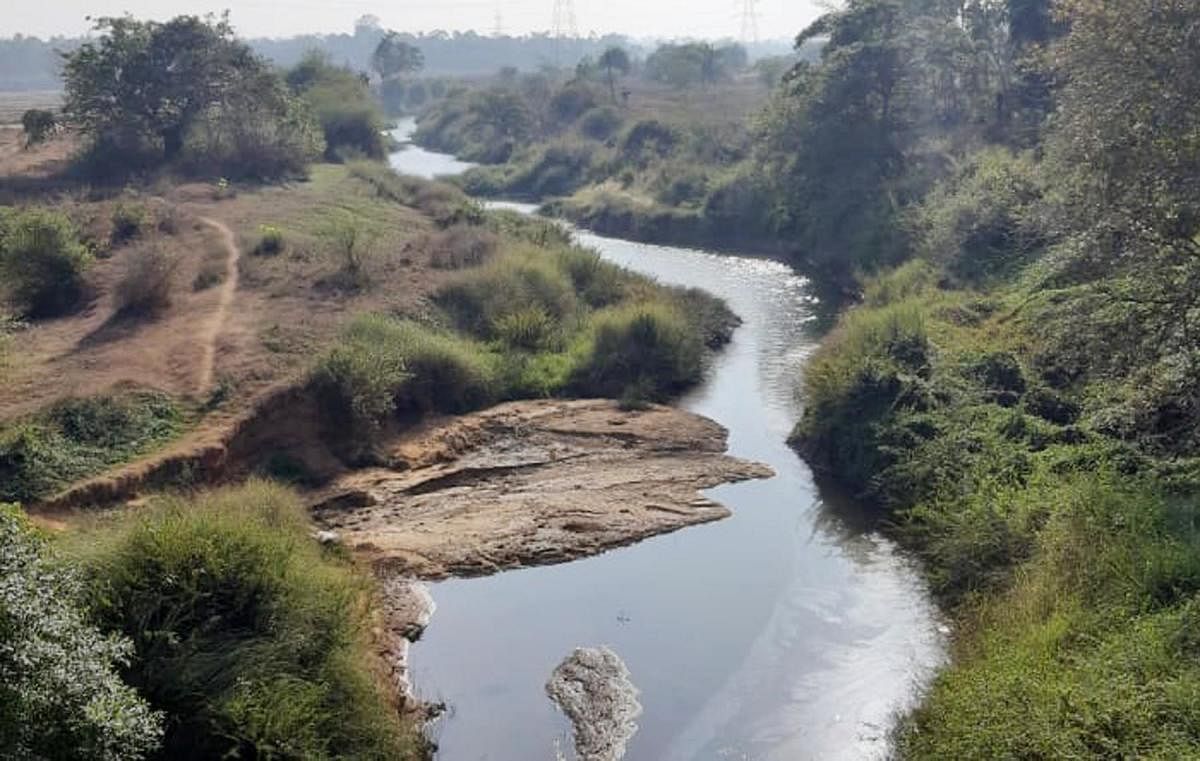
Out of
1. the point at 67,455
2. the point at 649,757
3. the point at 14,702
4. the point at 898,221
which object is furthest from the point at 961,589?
the point at 898,221

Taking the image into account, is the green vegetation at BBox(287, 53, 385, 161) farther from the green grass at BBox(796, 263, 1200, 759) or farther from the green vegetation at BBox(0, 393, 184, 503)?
the green grass at BBox(796, 263, 1200, 759)

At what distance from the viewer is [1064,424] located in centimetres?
1892

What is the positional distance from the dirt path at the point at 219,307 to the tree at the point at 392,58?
330ft

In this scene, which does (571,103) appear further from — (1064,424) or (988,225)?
(1064,424)

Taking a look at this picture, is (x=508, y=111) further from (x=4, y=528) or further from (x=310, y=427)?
(x=4, y=528)

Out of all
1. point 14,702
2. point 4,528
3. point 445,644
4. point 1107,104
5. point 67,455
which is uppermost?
point 1107,104

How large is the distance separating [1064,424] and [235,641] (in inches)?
574

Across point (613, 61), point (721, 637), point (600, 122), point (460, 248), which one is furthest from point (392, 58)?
point (721, 637)

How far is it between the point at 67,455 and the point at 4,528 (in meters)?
9.69

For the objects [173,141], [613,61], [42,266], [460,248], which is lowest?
[460,248]

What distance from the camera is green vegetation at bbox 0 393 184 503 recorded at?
56.2 ft

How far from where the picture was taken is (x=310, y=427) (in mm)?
21359

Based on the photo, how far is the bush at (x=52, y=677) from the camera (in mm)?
8445

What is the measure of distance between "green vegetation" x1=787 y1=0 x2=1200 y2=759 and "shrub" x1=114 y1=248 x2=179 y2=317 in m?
15.5
